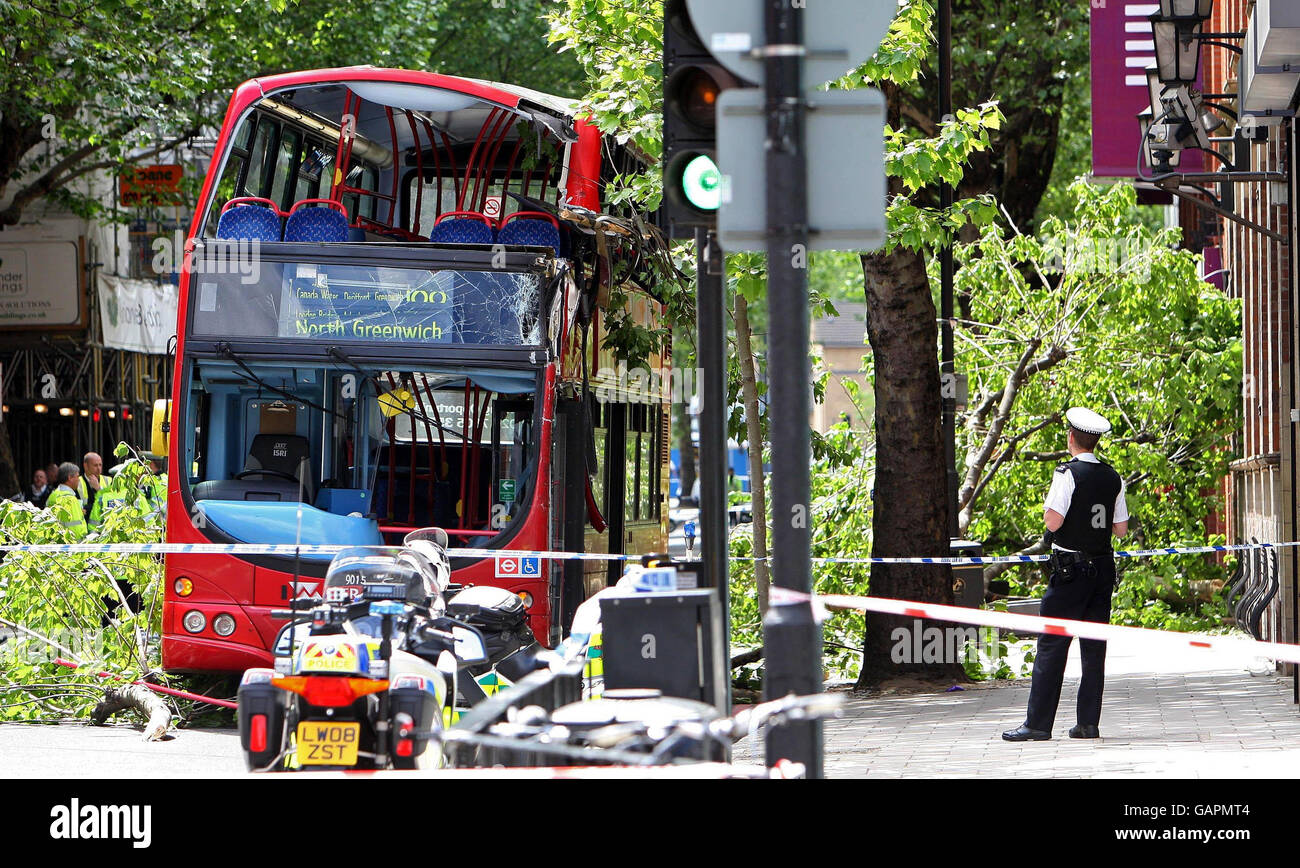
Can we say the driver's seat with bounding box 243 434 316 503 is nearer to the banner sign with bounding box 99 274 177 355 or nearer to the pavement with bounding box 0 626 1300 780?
the pavement with bounding box 0 626 1300 780

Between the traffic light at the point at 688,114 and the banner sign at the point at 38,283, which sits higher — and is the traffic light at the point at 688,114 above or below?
below

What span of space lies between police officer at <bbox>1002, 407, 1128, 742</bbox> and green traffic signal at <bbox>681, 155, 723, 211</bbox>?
13.0 feet

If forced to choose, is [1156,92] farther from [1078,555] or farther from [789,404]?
[789,404]

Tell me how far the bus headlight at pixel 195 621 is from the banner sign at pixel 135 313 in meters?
18.2

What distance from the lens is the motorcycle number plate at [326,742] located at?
6926 mm

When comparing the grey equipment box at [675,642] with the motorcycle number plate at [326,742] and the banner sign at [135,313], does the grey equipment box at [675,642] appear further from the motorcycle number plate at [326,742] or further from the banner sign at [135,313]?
the banner sign at [135,313]

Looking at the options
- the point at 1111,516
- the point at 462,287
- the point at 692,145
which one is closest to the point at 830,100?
the point at 692,145

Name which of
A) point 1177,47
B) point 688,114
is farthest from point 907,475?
point 688,114

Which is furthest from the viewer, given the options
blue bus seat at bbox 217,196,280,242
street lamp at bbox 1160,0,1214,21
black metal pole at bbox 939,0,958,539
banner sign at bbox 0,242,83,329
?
banner sign at bbox 0,242,83,329

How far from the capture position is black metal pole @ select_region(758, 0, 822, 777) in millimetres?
5246

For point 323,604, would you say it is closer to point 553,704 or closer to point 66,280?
point 553,704

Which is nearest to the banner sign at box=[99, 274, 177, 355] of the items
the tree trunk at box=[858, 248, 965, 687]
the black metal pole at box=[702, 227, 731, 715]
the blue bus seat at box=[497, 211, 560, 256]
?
the tree trunk at box=[858, 248, 965, 687]

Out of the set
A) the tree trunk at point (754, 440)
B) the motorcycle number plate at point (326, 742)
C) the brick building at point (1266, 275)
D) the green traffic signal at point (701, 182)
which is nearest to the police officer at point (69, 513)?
the tree trunk at point (754, 440)
